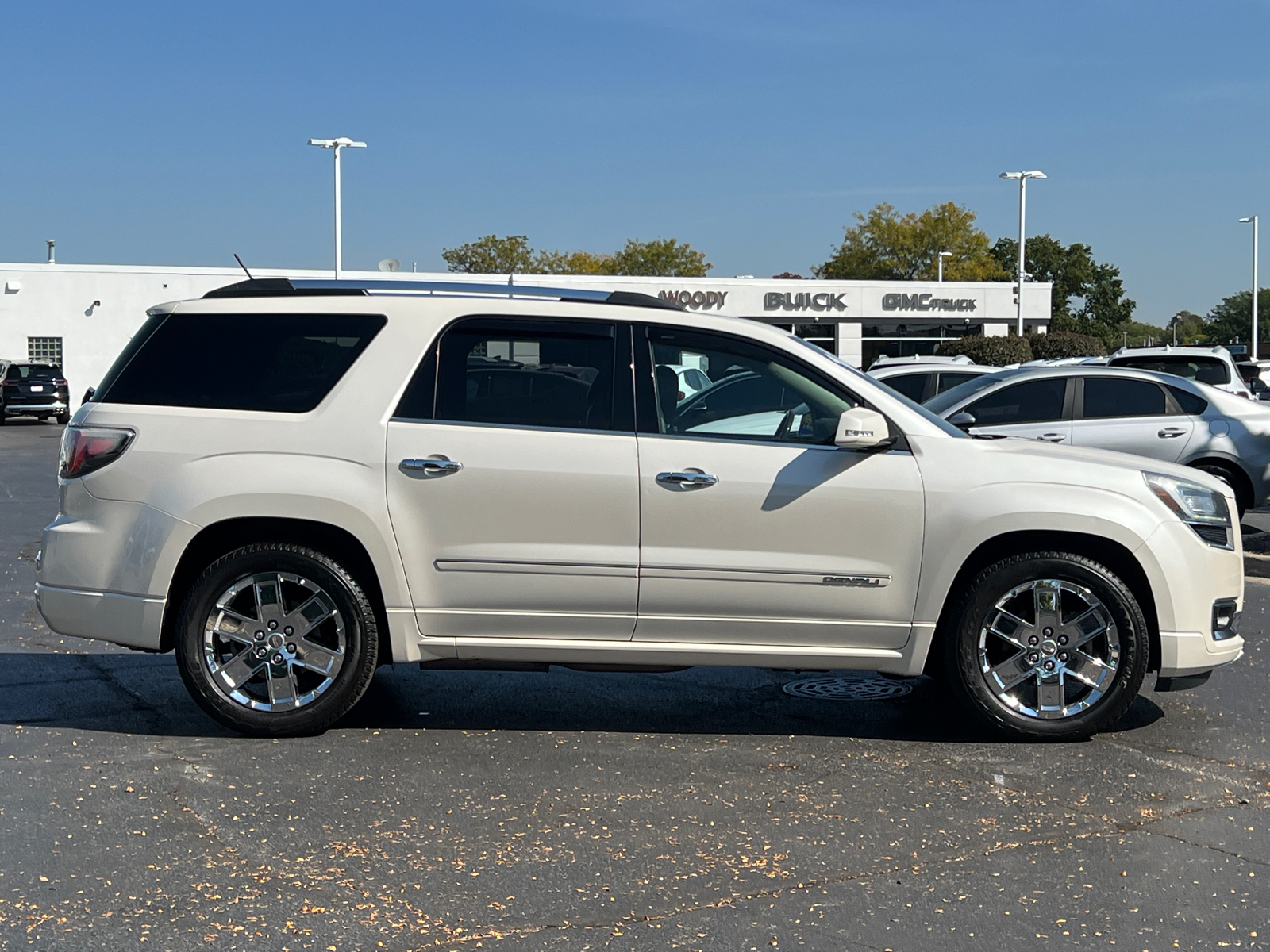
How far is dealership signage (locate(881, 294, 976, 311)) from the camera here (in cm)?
5853

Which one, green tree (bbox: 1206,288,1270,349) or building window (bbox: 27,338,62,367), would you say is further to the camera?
green tree (bbox: 1206,288,1270,349)

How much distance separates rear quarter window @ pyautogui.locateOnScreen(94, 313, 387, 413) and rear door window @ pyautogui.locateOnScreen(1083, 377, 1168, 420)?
350 inches

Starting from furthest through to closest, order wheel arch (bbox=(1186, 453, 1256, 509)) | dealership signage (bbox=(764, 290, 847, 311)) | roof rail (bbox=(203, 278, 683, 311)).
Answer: dealership signage (bbox=(764, 290, 847, 311)) < wheel arch (bbox=(1186, 453, 1256, 509)) < roof rail (bbox=(203, 278, 683, 311))

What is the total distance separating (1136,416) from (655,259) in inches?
3086

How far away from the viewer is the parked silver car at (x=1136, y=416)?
42.1 feet

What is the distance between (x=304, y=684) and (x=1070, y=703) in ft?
10.6

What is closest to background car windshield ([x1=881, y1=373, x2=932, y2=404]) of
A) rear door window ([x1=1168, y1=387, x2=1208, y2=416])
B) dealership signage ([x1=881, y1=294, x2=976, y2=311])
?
rear door window ([x1=1168, y1=387, x2=1208, y2=416])

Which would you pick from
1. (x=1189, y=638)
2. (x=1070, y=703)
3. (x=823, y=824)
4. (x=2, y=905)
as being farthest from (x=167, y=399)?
(x=1189, y=638)

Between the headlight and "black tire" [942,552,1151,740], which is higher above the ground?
the headlight

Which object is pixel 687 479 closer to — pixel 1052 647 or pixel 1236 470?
pixel 1052 647

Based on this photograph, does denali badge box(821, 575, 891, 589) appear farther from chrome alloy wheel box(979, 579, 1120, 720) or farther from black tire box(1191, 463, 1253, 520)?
black tire box(1191, 463, 1253, 520)

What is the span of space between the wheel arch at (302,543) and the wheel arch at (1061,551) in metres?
2.31

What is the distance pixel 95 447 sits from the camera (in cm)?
598

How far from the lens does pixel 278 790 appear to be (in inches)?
207
